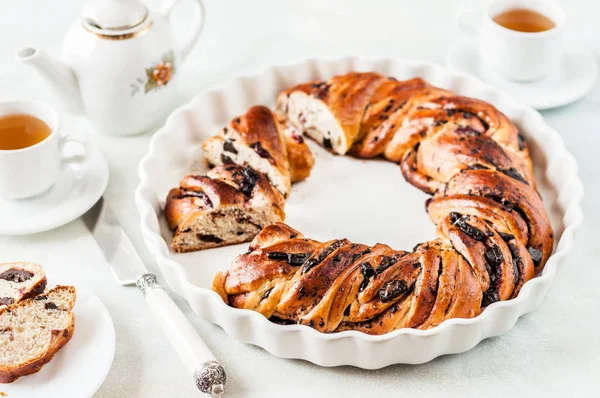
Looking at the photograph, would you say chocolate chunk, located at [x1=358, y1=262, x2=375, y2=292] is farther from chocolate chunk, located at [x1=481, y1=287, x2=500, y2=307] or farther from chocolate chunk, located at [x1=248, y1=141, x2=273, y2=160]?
chocolate chunk, located at [x1=248, y1=141, x2=273, y2=160]

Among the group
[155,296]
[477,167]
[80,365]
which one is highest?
[477,167]

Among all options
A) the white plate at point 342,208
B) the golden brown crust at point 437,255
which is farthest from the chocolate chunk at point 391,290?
the white plate at point 342,208

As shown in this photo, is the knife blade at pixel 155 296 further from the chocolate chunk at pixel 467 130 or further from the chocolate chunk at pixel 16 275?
the chocolate chunk at pixel 467 130

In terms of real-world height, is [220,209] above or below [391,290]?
below

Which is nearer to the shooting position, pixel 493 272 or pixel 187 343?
pixel 187 343

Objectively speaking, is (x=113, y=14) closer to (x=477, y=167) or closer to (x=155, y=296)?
(x=155, y=296)

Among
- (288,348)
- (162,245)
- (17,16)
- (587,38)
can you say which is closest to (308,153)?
(162,245)

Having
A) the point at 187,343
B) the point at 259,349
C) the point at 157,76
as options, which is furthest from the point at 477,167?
the point at 157,76
